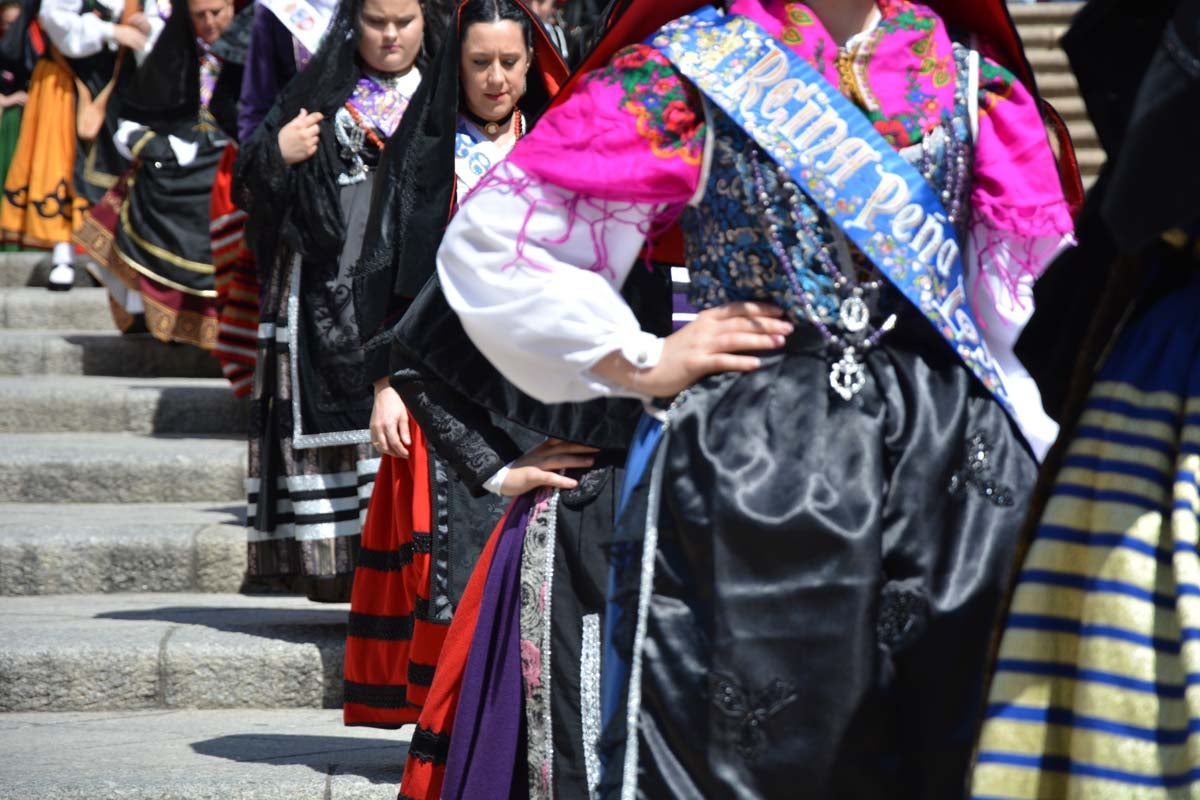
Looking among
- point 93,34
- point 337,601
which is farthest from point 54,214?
point 337,601

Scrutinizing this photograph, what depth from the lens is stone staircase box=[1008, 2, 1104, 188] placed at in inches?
381

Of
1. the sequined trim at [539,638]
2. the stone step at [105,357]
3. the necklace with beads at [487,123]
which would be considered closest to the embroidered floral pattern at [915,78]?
the sequined trim at [539,638]

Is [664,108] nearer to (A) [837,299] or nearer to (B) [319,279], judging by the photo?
(A) [837,299]

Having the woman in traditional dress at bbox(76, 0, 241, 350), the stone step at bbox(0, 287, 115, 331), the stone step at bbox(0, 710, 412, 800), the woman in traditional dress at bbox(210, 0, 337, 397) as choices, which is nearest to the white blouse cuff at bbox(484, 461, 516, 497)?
the stone step at bbox(0, 710, 412, 800)

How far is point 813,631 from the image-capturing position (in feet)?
7.38

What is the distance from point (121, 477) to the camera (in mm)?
6758

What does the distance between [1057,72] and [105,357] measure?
211 inches

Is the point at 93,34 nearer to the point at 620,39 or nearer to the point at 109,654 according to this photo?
the point at 109,654

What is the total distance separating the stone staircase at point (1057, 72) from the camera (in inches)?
381

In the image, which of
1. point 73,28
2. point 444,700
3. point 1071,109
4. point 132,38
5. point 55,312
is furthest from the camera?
point 1071,109

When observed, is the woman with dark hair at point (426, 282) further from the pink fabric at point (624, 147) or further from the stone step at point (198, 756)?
the pink fabric at point (624, 147)

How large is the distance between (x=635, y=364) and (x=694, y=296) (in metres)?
0.15

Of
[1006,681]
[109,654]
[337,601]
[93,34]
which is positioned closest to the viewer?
[1006,681]

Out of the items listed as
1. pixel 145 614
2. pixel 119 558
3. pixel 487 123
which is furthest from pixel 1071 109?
pixel 487 123
